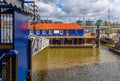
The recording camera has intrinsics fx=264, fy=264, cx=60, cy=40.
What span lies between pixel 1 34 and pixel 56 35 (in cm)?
5059

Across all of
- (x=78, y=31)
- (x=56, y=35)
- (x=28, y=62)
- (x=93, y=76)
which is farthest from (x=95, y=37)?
(x=28, y=62)

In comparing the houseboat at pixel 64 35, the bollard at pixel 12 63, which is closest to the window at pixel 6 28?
the bollard at pixel 12 63

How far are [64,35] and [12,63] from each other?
52396 millimetres

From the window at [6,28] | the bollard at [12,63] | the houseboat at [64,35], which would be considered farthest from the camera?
the houseboat at [64,35]

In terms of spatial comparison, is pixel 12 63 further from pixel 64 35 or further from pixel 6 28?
pixel 64 35

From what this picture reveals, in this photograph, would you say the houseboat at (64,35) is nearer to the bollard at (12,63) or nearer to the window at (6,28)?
the window at (6,28)

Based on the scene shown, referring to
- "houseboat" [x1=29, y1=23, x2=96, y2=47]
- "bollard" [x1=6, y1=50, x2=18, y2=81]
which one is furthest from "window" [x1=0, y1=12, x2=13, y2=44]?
"houseboat" [x1=29, y1=23, x2=96, y2=47]

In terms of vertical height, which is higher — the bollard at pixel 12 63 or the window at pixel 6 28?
the window at pixel 6 28

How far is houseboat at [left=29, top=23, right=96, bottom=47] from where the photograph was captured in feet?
192

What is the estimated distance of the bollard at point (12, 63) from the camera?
7633 mm

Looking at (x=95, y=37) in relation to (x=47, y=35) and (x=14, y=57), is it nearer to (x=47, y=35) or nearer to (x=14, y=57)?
(x=47, y=35)

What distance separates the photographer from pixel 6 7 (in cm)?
866

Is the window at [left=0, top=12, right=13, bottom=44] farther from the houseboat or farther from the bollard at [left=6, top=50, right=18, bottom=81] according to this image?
the houseboat

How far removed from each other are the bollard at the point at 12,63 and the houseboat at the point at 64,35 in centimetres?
4938
